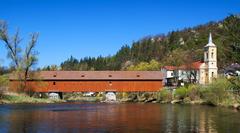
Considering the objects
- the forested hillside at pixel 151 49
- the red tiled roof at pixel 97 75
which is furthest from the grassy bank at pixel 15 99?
the forested hillside at pixel 151 49

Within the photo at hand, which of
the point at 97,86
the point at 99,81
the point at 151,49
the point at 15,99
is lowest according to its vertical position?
the point at 15,99

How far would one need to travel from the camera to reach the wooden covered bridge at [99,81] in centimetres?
6475

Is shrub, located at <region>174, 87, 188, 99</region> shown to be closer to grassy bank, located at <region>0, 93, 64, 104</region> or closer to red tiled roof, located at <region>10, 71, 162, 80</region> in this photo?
red tiled roof, located at <region>10, 71, 162, 80</region>

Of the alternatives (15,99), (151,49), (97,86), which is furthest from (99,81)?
(151,49)

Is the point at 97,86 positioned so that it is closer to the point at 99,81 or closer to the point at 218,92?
the point at 99,81

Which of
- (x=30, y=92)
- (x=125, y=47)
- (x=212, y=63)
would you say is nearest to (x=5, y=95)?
(x=30, y=92)

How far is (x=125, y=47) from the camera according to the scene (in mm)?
153750

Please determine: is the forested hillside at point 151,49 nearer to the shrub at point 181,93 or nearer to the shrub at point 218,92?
the shrub at point 181,93

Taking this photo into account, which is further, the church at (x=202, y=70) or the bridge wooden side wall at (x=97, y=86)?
the church at (x=202, y=70)

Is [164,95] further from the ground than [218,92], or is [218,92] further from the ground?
[218,92]

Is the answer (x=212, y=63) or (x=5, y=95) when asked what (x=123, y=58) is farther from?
(x=5, y=95)

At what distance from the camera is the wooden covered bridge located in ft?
212

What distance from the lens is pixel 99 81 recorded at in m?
65.6

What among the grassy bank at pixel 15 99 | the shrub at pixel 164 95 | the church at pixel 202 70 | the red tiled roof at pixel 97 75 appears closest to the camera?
the grassy bank at pixel 15 99
